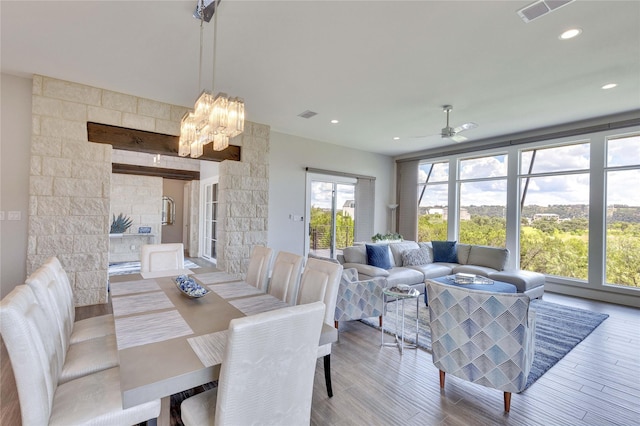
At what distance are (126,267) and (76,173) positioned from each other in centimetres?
351

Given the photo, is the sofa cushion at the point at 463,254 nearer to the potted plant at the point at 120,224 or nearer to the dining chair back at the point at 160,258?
the dining chair back at the point at 160,258

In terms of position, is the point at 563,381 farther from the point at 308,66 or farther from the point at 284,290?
the point at 308,66

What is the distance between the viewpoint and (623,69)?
3.14 m

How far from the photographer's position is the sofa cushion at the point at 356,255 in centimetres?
474

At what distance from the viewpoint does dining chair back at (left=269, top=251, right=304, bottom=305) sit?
2398 mm

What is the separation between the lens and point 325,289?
207 centimetres

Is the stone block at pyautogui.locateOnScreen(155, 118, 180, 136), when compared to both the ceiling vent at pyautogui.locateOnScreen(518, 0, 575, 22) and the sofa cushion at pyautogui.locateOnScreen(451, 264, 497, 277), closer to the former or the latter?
the ceiling vent at pyautogui.locateOnScreen(518, 0, 575, 22)

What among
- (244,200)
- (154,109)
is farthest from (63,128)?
(244,200)

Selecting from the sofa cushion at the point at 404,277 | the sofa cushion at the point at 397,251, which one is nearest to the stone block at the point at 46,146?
the sofa cushion at the point at 404,277

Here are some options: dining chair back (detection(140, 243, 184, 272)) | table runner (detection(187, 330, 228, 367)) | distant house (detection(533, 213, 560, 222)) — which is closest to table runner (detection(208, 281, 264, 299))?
table runner (detection(187, 330, 228, 367))

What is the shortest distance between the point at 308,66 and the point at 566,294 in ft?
18.8

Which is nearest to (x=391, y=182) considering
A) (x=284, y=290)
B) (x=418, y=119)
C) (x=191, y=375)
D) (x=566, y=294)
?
(x=418, y=119)

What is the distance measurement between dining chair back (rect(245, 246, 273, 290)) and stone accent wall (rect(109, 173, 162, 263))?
5804mm

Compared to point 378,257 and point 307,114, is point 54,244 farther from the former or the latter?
point 378,257
